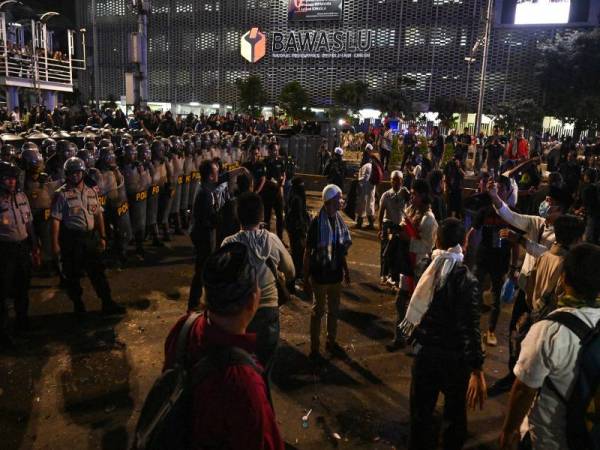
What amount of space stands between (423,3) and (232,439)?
135 feet

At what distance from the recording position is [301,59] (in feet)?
137

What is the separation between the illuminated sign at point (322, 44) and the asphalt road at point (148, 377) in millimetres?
35756

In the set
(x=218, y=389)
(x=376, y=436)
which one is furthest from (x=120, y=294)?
(x=218, y=389)

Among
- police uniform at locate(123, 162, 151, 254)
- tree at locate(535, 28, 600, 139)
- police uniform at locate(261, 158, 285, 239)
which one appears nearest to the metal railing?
police uniform at locate(123, 162, 151, 254)

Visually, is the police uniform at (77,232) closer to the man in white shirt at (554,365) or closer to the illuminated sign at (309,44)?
the man in white shirt at (554,365)

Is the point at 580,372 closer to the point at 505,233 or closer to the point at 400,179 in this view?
the point at 505,233

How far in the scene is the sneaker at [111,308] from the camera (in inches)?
261

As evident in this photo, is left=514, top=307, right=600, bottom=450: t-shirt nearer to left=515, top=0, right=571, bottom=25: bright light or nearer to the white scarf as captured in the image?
the white scarf

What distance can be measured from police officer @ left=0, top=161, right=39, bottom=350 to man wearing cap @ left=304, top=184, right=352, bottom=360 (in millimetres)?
3238

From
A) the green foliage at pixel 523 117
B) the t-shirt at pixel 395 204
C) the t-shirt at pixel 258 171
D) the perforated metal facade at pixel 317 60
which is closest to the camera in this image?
Result: the t-shirt at pixel 395 204

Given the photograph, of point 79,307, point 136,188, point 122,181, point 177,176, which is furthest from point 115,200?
point 79,307

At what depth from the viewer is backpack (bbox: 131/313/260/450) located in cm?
170

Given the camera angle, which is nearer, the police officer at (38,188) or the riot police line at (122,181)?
the police officer at (38,188)

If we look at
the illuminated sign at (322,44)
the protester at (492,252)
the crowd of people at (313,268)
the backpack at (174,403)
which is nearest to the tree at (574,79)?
the illuminated sign at (322,44)
